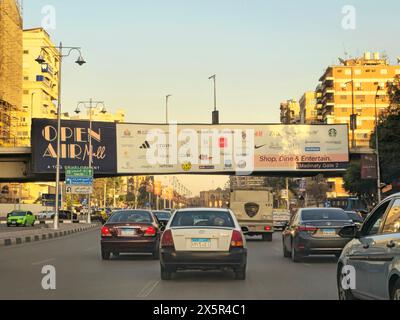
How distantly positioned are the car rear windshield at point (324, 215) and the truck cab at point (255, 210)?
1357 centimetres

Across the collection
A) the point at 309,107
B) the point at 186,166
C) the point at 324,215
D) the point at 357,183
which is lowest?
the point at 324,215

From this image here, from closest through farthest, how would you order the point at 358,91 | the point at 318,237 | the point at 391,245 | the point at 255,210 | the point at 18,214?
the point at 391,245, the point at 318,237, the point at 255,210, the point at 18,214, the point at 358,91

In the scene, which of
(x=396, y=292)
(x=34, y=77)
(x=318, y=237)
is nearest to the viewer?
(x=396, y=292)

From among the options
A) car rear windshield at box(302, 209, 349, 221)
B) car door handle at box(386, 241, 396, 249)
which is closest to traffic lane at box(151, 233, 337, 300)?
car rear windshield at box(302, 209, 349, 221)

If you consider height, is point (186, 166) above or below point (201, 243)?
above

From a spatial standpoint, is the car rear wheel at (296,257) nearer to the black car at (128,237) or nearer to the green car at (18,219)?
the black car at (128,237)

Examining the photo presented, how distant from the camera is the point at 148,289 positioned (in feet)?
41.0

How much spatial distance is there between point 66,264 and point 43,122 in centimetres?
4014

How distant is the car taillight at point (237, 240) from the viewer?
45.7ft

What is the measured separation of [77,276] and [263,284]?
4.24 metres

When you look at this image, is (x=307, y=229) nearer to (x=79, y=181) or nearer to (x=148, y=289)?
(x=148, y=289)

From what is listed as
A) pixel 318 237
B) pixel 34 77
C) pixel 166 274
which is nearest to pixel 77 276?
pixel 166 274

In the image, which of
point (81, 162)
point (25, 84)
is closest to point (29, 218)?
point (81, 162)
